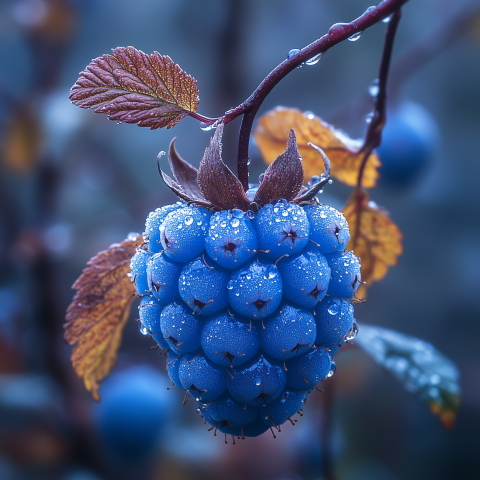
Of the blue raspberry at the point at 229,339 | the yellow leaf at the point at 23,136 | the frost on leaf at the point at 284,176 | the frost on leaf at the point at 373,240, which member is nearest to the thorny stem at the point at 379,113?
the frost on leaf at the point at 373,240

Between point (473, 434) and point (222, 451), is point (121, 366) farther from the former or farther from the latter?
point (473, 434)

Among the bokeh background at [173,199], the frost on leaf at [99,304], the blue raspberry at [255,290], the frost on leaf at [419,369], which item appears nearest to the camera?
the blue raspberry at [255,290]

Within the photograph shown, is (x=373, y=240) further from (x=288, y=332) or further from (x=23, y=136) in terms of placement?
(x=23, y=136)

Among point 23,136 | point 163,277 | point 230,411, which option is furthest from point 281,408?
point 23,136

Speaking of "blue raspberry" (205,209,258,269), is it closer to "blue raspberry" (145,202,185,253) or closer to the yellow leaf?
"blue raspberry" (145,202,185,253)

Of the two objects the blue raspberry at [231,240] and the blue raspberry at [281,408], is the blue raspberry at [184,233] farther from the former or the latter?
the blue raspberry at [281,408]

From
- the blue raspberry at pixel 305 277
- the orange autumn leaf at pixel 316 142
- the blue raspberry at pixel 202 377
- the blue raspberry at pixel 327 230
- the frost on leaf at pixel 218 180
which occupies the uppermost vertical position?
the orange autumn leaf at pixel 316 142

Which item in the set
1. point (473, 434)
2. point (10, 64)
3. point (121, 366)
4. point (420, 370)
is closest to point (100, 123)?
point (121, 366)
